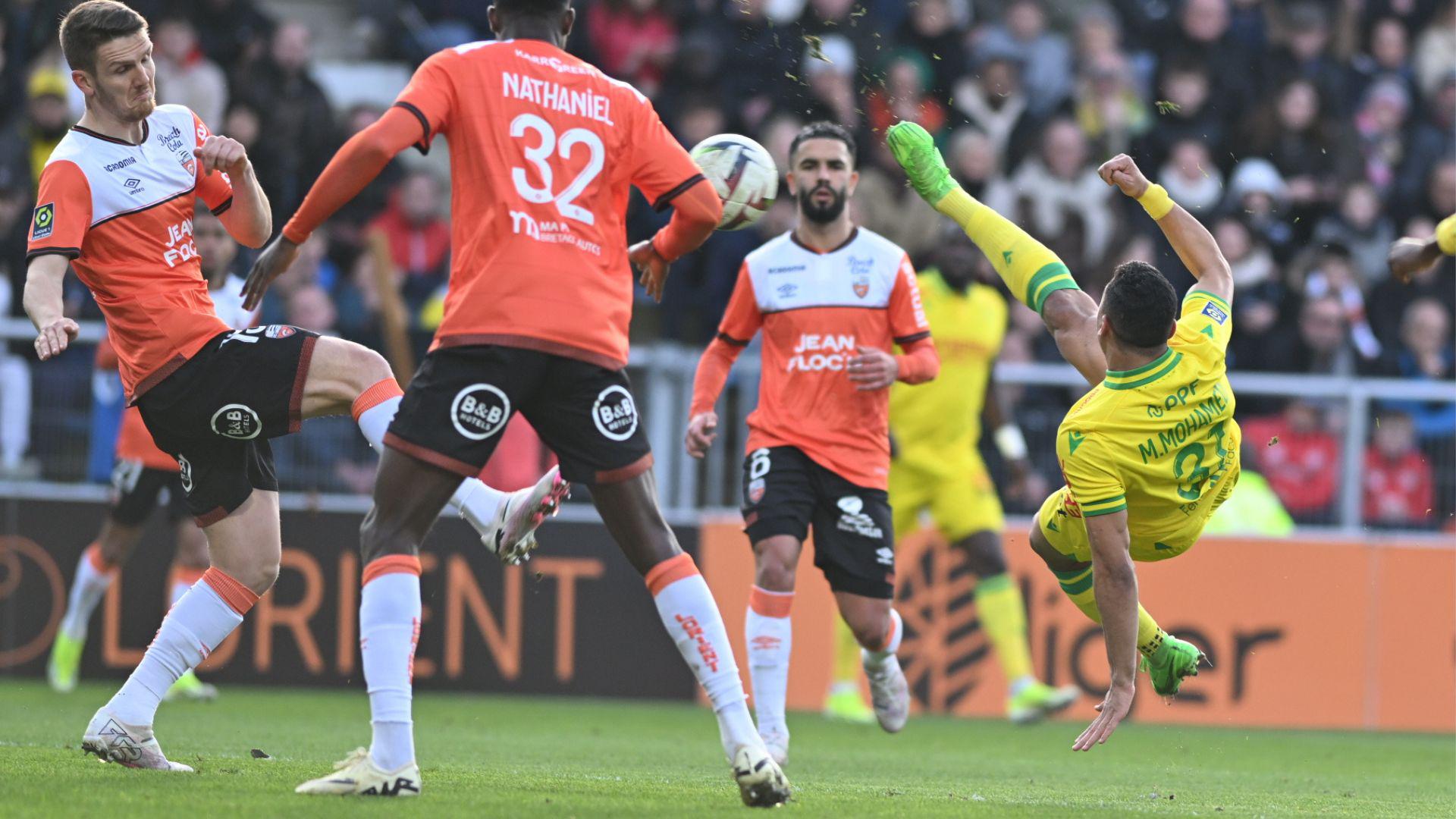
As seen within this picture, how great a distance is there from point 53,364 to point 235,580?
19.4 ft

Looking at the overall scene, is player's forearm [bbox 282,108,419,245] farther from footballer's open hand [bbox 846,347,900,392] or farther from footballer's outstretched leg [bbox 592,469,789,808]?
footballer's open hand [bbox 846,347,900,392]

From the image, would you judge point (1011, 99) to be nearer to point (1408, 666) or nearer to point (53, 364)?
point (1408, 666)

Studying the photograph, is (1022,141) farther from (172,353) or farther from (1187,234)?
(172,353)

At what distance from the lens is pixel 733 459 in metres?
12.3

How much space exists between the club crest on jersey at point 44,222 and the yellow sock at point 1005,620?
6431 millimetres

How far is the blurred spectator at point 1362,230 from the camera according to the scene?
1434cm

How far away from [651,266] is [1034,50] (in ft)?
33.0

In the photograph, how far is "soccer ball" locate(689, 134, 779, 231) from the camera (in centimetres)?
719

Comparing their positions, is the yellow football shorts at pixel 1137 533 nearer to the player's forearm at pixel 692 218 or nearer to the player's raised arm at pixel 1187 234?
the player's raised arm at pixel 1187 234

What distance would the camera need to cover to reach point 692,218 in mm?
5594

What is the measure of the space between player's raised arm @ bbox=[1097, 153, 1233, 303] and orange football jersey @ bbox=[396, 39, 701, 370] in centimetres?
211

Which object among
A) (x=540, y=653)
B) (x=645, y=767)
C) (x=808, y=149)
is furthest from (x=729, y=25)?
(x=645, y=767)

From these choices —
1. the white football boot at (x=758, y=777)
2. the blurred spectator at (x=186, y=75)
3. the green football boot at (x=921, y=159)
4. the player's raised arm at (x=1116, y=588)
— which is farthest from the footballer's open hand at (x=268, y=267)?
the blurred spectator at (x=186, y=75)

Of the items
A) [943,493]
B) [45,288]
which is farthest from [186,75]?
[45,288]
